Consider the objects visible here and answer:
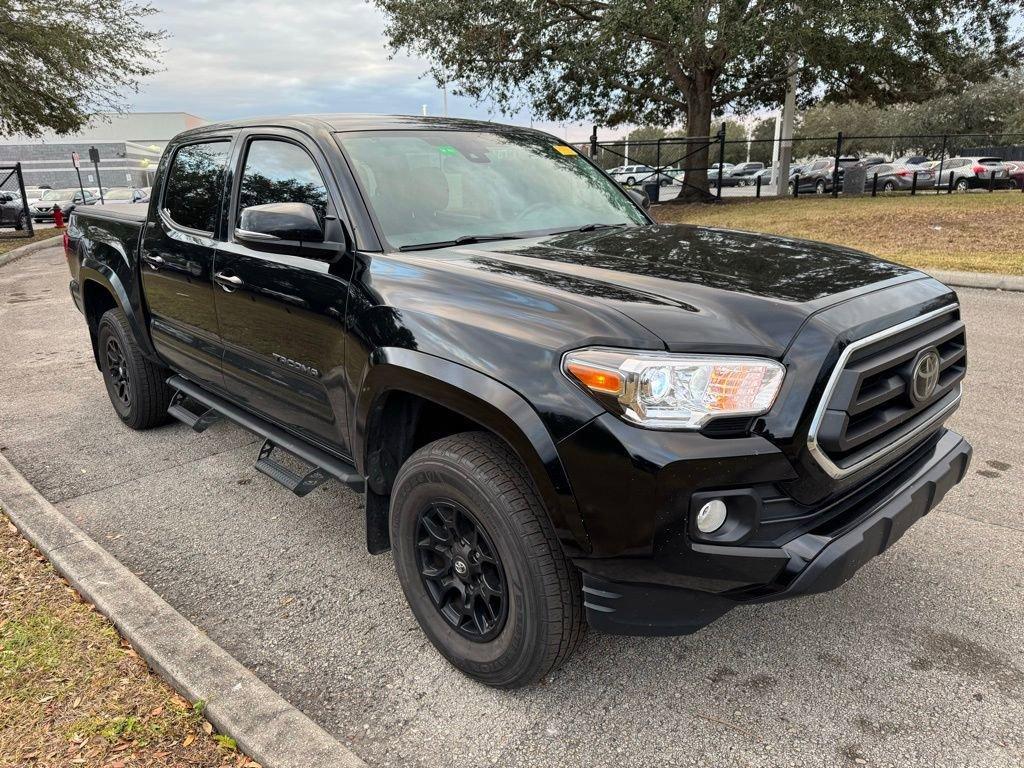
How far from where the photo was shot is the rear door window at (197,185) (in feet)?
12.4

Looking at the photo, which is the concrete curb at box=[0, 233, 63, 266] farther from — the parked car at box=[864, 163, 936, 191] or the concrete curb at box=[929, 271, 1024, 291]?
the parked car at box=[864, 163, 936, 191]

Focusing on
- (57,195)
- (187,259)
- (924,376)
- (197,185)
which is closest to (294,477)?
(187,259)

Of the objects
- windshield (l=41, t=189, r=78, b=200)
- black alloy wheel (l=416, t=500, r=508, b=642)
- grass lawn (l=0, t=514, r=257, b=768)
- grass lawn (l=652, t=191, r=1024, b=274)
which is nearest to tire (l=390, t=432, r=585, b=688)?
black alloy wheel (l=416, t=500, r=508, b=642)

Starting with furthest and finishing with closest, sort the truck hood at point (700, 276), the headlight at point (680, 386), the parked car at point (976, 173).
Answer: the parked car at point (976, 173) → the truck hood at point (700, 276) → the headlight at point (680, 386)

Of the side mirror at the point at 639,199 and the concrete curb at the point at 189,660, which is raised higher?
A: the side mirror at the point at 639,199

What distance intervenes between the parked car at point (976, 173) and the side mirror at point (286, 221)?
30936mm

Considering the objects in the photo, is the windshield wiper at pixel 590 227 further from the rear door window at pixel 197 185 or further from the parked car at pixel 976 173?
the parked car at pixel 976 173

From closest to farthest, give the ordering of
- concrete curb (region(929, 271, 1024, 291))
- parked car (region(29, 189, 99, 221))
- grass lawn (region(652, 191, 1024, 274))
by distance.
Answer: concrete curb (region(929, 271, 1024, 291)), grass lawn (region(652, 191, 1024, 274)), parked car (region(29, 189, 99, 221))

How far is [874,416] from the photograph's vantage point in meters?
2.28

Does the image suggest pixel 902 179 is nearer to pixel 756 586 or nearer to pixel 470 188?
pixel 470 188

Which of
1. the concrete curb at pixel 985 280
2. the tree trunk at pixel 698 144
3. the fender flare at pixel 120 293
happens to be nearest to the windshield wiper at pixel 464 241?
the fender flare at pixel 120 293

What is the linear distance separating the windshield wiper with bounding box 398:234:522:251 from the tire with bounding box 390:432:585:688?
847mm

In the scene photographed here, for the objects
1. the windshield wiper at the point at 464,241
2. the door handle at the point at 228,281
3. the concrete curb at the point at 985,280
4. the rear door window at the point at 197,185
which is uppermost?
the rear door window at the point at 197,185

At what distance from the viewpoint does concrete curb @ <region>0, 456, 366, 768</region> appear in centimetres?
224
